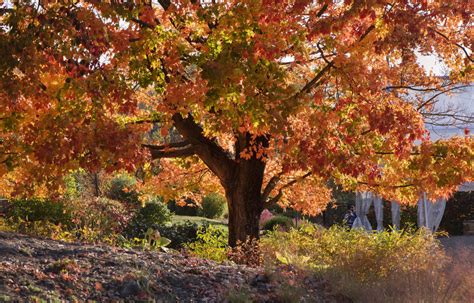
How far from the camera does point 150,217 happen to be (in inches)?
723

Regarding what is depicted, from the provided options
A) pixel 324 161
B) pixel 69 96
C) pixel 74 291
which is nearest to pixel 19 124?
pixel 69 96

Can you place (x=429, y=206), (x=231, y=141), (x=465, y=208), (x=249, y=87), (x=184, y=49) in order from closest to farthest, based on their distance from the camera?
(x=249, y=87)
(x=184, y=49)
(x=231, y=141)
(x=429, y=206)
(x=465, y=208)

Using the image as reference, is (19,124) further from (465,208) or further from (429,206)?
(465,208)

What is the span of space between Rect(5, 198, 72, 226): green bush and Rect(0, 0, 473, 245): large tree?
428 centimetres

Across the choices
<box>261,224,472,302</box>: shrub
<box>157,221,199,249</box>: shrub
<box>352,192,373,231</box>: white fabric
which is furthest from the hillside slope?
<box>352,192,373,231</box>: white fabric

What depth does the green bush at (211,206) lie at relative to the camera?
81.1 feet

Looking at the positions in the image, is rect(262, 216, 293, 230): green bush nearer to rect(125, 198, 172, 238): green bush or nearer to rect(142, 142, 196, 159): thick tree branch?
rect(125, 198, 172, 238): green bush

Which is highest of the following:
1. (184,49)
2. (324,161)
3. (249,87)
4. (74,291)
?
(184,49)

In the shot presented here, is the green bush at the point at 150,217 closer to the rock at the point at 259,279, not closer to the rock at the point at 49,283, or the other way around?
the rock at the point at 259,279

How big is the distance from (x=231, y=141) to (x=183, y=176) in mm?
1838

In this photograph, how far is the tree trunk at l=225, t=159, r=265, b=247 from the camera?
11086mm

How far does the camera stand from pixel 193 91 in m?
7.77

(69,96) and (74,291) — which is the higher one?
(69,96)

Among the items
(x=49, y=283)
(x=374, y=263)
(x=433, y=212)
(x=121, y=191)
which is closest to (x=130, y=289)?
(x=49, y=283)
